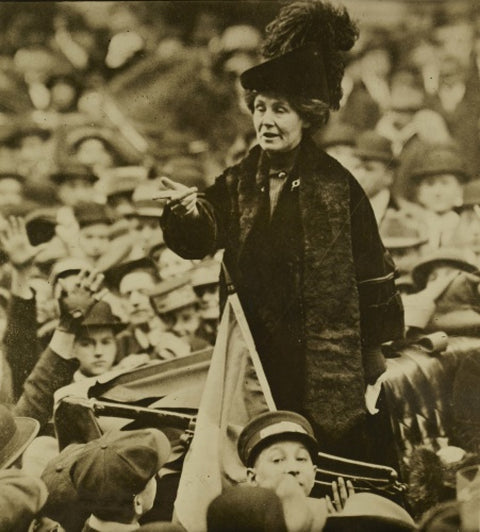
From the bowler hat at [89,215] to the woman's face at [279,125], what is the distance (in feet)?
3.61

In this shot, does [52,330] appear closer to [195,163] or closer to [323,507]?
[195,163]

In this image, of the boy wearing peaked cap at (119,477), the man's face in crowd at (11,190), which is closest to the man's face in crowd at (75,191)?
the man's face in crowd at (11,190)

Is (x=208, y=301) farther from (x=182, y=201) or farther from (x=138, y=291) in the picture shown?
Result: (x=182, y=201)

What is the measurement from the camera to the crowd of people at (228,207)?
578 cm

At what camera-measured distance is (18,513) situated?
550 cm

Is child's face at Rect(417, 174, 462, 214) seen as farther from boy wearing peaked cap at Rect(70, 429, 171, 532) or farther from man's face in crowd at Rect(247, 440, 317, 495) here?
boy wearing peaked cap at Rect(70, 429, 171, 532)

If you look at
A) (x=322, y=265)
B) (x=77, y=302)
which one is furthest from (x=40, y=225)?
(x=322, y=265)

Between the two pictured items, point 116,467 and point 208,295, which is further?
point 208,295

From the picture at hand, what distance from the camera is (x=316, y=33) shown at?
5949mm

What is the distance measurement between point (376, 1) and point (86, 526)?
3728 mm

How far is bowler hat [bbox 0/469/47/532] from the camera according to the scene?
5.47 meters

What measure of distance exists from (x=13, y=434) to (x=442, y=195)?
10.0 ft

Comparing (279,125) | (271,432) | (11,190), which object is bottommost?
(271,432)

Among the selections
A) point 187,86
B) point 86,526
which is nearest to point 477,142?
point 187,86
